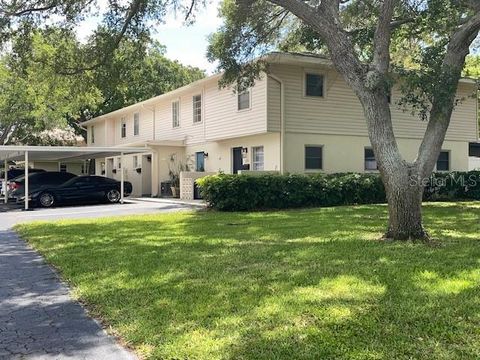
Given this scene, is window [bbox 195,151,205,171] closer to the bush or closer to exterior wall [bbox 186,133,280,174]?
exterior wall [bbox 186,133,280,174]

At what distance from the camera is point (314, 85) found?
68.4ft

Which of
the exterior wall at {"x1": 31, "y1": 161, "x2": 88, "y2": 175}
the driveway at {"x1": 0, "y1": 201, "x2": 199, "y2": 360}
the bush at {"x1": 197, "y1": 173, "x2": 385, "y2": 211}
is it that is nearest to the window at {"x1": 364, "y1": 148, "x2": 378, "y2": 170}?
the bush at {"x1": 197, "y1": 173, "x2": 385, "y2": 211}

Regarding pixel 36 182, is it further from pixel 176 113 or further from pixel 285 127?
pixel 285 127

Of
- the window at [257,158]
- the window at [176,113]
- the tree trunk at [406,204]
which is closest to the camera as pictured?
the tree trunk at [406,204]

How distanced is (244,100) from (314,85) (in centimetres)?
277

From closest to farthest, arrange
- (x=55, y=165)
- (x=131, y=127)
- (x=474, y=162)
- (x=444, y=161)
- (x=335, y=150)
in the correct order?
1. (x=335, y=150)
2. (x=444, y=161)
3. (x=474, y=162)
4. (x=131, y=127)
5. (x=55, y=165)

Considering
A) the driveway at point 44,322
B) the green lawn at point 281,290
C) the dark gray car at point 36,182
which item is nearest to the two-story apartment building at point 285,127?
the dark gray car at point 36,182

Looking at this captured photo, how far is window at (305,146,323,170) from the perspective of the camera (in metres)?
20.7

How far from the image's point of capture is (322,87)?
21062mm

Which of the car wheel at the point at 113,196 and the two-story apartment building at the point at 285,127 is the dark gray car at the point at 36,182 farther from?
the two-story apartment building at the point at 285,127

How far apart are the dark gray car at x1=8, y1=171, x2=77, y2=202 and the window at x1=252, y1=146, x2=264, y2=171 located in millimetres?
8777

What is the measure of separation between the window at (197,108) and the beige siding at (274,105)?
5620 mm

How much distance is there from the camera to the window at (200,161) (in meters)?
24.6

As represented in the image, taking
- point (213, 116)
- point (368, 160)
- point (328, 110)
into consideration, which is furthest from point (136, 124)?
point (368, 160)
